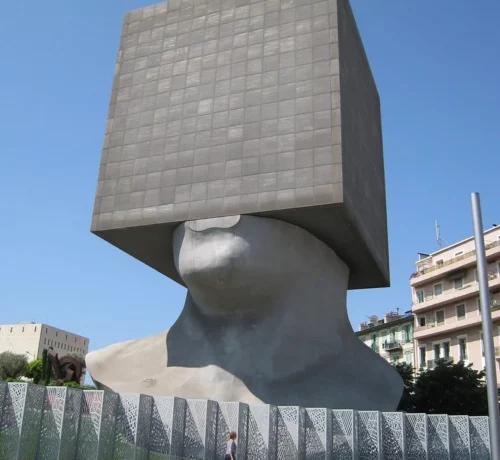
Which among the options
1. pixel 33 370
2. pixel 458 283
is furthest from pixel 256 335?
pixel 33 370

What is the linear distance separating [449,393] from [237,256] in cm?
1398

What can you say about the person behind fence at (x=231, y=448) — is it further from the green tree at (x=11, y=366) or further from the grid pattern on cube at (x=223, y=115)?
the green tree at (x=11, y=366)

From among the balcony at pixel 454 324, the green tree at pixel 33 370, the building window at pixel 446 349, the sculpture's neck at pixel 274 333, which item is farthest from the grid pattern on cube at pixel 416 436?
the green tree at pixel 33 370

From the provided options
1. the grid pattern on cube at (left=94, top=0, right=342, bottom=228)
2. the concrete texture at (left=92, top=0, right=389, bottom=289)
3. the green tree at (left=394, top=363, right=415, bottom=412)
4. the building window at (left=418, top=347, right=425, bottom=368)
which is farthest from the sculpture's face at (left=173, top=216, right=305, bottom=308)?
the building window at (left=418, top=347, right=425, bottom=368)

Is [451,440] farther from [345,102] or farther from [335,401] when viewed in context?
[345,102]

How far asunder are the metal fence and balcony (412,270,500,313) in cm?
2278

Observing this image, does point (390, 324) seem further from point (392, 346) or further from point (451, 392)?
point (451, 392)

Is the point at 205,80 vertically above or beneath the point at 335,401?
above

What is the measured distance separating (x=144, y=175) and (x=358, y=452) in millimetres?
10700

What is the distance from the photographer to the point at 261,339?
1822 cm

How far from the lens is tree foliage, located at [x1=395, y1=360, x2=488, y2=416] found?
2583cm

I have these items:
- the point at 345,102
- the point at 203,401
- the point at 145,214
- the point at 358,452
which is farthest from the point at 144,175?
the point at 358,452

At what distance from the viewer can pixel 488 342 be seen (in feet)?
23.4

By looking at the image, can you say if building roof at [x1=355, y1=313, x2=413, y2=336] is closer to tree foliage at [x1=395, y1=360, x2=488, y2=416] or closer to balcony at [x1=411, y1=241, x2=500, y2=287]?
balcony at [x1=411, y1=241, x2=500, y2=287]
